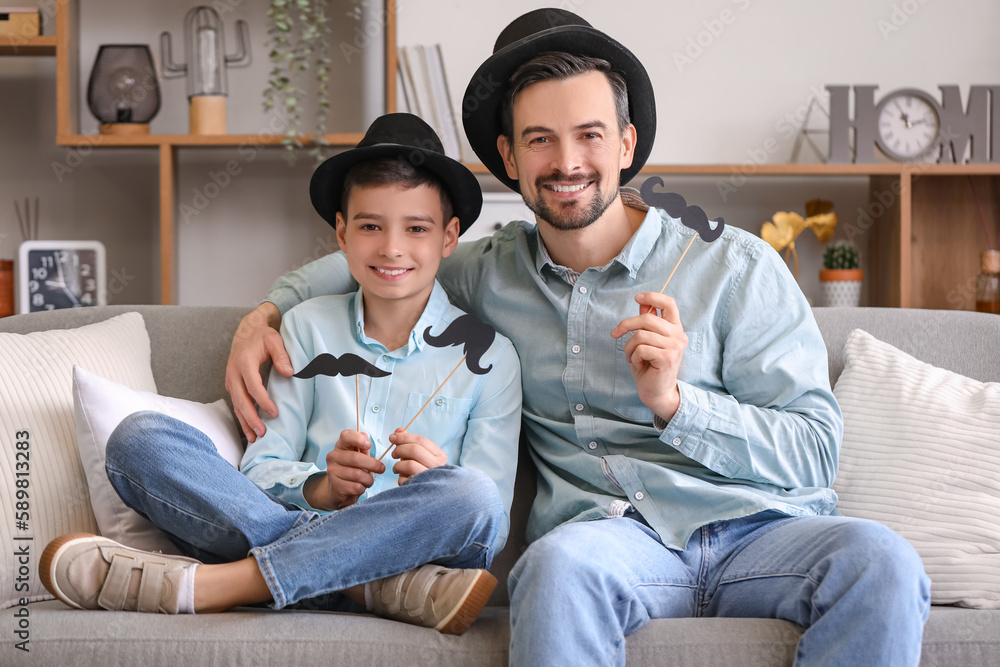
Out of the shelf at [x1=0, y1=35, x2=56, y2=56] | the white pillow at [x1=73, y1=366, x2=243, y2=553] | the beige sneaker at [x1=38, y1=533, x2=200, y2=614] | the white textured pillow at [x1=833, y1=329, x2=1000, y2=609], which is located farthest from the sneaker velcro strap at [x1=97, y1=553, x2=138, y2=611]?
the shelf at [x1=0, y1=35, x2=56, y2=56]

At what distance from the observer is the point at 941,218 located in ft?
8.28

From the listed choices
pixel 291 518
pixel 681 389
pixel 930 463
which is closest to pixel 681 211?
pixel 681 389

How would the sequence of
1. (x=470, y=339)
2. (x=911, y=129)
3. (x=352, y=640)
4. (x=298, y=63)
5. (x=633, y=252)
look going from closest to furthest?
(x=352, y=640)
(x=470, y=339)
(x=633, y=252)
(x=911, y=129)
(x=298, y=63)

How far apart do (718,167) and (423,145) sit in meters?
1.21

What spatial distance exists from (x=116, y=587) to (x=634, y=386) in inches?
30.9

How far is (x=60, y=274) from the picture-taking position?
240 cm

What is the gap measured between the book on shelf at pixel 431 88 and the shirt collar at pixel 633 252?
1044mm

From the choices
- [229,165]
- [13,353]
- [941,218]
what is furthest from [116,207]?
[941,218]

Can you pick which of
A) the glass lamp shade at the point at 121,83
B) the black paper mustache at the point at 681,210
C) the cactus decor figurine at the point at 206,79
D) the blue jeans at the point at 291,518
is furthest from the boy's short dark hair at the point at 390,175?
the glass lamp shade at the point at 121,83

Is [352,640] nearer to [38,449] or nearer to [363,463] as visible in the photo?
[363,463]

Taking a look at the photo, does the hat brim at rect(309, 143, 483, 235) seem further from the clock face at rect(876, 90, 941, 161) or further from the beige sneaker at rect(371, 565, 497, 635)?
the clock face at rect(876, 90, 941, 161)

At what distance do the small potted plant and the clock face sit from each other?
11.1 inches

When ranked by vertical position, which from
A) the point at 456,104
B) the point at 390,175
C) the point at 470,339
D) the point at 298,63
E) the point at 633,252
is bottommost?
the point at 470,339

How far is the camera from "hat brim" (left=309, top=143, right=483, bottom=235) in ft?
4.54
